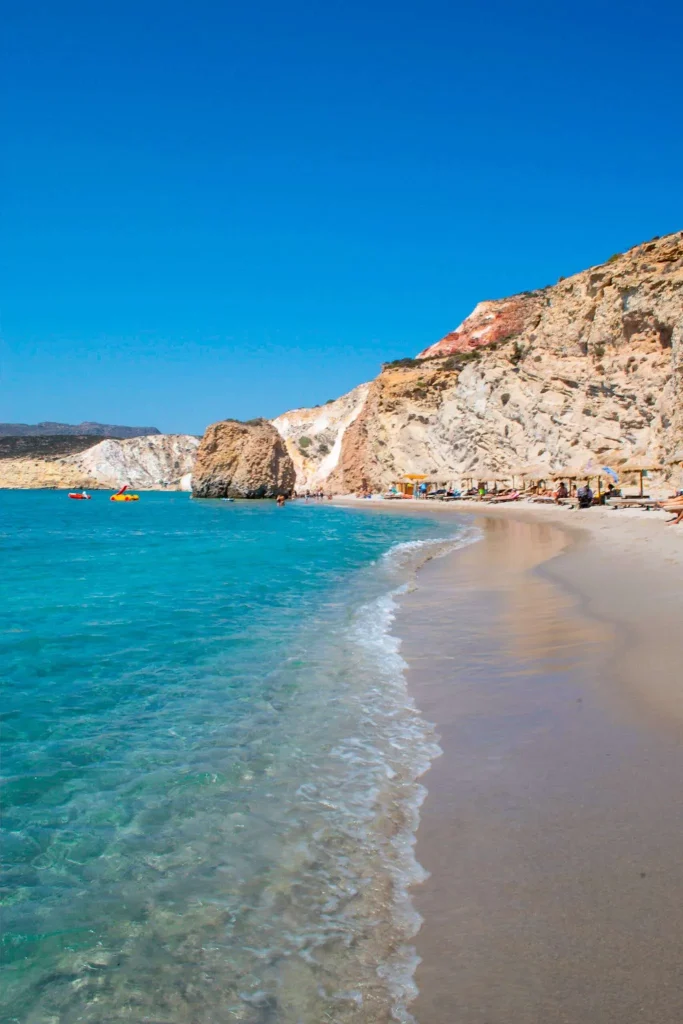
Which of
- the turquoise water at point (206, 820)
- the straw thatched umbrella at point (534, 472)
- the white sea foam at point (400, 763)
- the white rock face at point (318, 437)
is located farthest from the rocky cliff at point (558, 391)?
the turquoise water at point (206, 820)

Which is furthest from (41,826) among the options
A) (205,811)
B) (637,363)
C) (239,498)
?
(239,498)

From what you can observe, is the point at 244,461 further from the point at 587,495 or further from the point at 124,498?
the point at 587,495

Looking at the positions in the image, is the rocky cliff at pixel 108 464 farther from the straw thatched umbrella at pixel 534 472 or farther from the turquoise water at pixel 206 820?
the turquoise water at pixel 206 820

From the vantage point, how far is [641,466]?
30.5m

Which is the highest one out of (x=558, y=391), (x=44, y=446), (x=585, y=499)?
(x=44, y=446)

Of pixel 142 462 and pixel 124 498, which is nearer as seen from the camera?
pixel 124 498

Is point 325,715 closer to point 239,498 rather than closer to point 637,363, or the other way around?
point 637,363

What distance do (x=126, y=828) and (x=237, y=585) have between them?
7885mm

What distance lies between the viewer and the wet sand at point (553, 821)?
1983mm

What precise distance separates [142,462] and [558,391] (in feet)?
321

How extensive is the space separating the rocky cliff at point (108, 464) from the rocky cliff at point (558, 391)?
6875 cm

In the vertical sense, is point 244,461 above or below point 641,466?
above

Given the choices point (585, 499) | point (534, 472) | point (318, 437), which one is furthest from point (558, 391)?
point (318, 437)

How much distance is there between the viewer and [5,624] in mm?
7734
